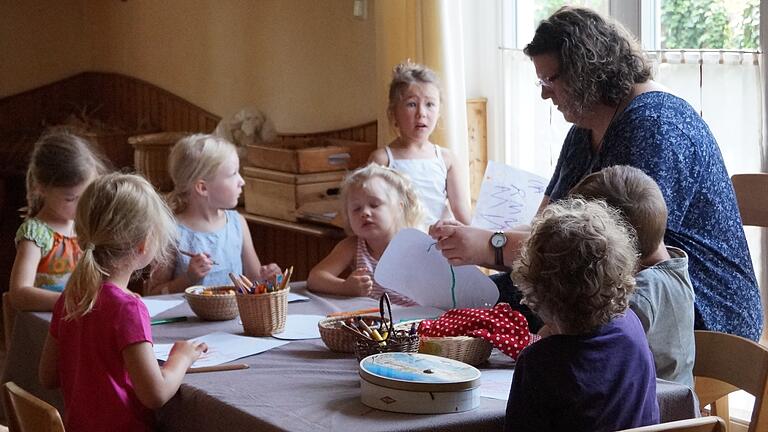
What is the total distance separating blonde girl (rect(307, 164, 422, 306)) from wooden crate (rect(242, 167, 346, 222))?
52.7 inches

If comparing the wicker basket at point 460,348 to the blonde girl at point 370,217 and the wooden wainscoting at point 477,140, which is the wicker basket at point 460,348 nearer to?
the blonde girl at point 370,217

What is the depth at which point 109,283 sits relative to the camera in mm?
1933

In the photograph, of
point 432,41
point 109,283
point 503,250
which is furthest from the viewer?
point 432,41

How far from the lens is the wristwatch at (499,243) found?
2.27m

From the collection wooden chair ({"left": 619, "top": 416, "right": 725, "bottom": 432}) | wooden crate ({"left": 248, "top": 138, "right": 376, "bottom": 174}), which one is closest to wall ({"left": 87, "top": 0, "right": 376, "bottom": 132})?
wooden crate ({"left": 248, "top": 138, "right": 376, "bottom": 174})

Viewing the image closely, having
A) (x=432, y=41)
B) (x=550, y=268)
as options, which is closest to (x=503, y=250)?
(x=550, y=268)

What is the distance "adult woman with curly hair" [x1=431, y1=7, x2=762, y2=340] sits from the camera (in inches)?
84.1

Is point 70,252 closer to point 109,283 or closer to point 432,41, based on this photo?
point 109,283

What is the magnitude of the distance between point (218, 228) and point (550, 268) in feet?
5.49

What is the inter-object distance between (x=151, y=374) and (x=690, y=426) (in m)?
0.95

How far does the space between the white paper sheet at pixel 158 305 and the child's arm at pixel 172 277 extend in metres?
0.14

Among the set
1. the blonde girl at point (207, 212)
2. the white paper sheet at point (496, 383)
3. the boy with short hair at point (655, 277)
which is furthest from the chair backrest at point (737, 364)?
the blonde girl at point (207, 212)

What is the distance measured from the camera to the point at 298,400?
1.71 meters

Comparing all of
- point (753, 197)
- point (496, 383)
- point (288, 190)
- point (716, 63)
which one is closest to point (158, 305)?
point (496, 383)
